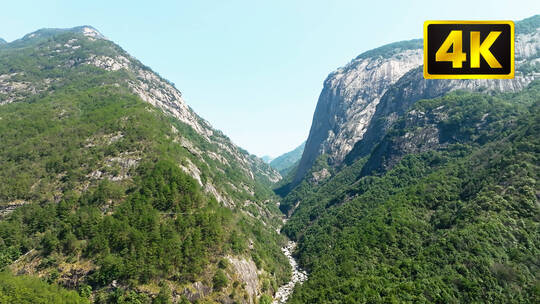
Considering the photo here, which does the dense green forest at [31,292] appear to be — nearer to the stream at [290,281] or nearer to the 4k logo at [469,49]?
the stream at [290,281]

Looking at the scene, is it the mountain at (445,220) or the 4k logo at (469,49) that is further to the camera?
the mountain at (445,220)

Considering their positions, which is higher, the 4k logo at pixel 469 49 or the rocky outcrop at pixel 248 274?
the 4k logo at pixel 469 49

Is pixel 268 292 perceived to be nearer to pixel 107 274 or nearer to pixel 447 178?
pixel 107 274

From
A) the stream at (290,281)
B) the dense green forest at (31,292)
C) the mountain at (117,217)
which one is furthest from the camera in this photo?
the stream at (290,281)

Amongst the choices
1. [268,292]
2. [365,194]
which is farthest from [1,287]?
[365,194]

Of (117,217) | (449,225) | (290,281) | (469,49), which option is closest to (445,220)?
(449,225)

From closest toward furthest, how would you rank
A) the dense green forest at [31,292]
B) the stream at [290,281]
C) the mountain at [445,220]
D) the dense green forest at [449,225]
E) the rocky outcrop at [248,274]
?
the dense green forest at [31,292]
the dense green forest at [449,225]
the mountain at [445,220]
the rocky outcrop at [248,274]
the stream at [290,281]

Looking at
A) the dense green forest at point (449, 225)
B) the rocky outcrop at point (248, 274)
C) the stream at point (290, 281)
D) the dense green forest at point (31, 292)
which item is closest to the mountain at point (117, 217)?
the rocky outcrop at point (248, 274)

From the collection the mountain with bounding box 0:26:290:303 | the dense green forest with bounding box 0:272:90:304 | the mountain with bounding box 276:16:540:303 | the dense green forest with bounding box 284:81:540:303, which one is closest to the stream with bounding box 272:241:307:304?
the mountain with bounding box 0:26:290:303

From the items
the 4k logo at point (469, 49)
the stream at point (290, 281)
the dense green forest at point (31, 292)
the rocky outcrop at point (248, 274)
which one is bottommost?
the stream at point (290, 281)
